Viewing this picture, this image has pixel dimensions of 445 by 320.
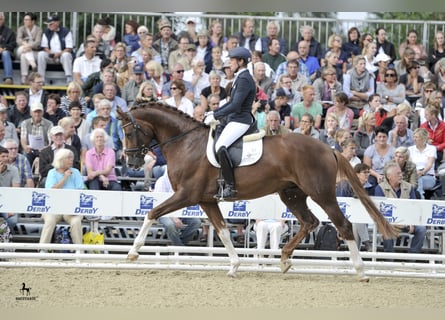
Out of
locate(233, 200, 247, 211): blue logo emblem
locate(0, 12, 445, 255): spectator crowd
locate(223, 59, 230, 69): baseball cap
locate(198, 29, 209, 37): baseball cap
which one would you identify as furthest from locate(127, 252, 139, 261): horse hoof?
locate(198, 29, 209, 37): baseball cap

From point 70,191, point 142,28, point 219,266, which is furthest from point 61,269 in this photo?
point 142,28

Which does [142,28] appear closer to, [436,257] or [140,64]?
[140,64]

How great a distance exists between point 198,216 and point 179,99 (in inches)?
126

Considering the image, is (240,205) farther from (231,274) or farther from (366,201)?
(366,201)

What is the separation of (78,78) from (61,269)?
5410mm

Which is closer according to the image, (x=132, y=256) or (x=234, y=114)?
(x=132, y=256)

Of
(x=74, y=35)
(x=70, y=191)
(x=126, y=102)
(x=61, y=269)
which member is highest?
(x=74, y=35)

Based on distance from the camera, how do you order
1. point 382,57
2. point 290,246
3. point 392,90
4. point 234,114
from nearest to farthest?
point 234,114 < point 290,246 < point 392,90 < point 382,57

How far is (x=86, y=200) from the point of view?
33.4ft

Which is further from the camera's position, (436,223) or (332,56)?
(332,56)

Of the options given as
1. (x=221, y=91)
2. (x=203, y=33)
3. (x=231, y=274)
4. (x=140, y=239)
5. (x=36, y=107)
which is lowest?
(x=231, y=274)

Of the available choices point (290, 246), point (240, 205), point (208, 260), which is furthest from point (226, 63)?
point (290, 246)

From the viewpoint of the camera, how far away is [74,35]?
50.8ft

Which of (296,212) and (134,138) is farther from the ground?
(134,138)
